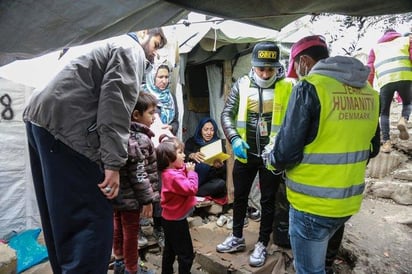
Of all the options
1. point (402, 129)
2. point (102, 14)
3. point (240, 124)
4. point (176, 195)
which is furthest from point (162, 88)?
point (402, 129)

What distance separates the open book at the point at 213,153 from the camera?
4.62 m

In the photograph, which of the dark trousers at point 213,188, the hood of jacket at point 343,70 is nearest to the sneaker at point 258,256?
the dark trousers at point 213,188

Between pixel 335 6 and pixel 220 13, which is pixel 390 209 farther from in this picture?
pixel 220 13

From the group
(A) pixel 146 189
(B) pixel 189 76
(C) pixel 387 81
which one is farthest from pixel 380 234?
(B) pixel 189 76

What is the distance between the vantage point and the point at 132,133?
2592 millimetres

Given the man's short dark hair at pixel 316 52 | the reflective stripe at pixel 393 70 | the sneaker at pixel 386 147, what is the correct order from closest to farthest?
the man's short dark hair at pixel 316 52 → the reflective stripe at pixel 393 70 → the sneaker at pixel 386 147

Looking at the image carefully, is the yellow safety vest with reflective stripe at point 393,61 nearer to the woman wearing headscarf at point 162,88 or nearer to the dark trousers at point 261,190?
the dark trousers at point 261,190

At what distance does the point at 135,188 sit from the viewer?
2.40 metres

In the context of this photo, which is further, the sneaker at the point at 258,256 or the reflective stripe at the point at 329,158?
the sneaker at the point at 258,256

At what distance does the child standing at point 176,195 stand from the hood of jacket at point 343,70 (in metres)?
1.37

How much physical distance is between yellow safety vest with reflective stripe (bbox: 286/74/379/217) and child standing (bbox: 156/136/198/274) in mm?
1077

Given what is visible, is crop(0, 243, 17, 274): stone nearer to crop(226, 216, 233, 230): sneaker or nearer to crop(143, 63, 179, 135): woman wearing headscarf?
crop(143, 63, 179, 135): woman wearing headscarf

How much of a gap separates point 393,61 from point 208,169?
3.00 m

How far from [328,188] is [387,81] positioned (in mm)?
3579
